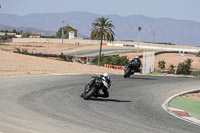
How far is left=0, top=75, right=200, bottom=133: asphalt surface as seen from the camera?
9.23 metres

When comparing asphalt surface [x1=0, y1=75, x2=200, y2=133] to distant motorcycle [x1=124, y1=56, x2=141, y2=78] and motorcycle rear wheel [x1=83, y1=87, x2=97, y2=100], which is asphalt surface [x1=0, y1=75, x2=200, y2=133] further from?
distant motorcycle [x1=124, y1=56, x2=141, y2=78]

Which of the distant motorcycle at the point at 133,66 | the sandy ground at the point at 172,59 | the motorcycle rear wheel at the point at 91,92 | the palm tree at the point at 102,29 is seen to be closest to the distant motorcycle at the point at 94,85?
the motorcycle rear wheel at the point at 91,92

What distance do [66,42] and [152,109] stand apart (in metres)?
134

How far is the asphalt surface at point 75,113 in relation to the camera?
9234 mm

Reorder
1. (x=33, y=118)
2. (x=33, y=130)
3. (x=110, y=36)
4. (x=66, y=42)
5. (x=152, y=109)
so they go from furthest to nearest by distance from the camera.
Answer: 1. (x=66, y=42)
2. (x=110, y=36)
3. (x=152, y=109)
4. (x=33, y=118)
5. (x=33, y=130)

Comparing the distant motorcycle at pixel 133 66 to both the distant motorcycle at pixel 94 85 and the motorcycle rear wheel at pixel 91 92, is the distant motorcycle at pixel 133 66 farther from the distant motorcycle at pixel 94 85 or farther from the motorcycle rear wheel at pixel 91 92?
the motorcycle rear wheel at pixel 91 92

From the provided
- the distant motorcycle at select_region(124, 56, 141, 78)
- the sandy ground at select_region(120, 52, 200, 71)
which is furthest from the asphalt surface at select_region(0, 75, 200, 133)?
the sandy ground at select_region(120, 52, 200, 71)

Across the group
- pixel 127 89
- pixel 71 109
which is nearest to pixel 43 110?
pixel 71 109

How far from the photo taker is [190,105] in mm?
16922

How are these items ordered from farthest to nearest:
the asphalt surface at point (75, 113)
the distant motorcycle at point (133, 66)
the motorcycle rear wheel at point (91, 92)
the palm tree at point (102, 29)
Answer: the palm tree at point (102, 29), the distant motorcycle at point (133, 66), the motorcycle rear wheel at point (91, 92), the asphalt surface at point (75, 113)

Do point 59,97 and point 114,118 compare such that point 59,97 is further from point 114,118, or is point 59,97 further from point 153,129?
point 153,129

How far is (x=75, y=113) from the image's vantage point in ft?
37.2

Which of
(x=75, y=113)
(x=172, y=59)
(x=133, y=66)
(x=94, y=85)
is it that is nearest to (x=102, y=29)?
(x=172, y=59)

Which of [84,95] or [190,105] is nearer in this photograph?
[84,95]
